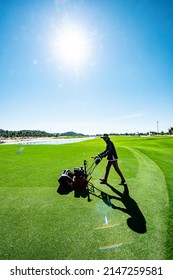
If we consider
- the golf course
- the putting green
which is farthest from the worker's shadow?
the putting green

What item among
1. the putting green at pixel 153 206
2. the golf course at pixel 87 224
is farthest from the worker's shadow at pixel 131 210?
the putting green at pixel 153 206

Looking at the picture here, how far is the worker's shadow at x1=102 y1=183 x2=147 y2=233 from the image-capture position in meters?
4.96

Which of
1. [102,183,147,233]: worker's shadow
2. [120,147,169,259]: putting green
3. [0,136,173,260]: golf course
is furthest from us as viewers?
[102,183,147,233]: worker's shadow

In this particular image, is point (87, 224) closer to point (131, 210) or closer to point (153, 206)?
point (131, 210)

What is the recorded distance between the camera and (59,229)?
15.9 feet

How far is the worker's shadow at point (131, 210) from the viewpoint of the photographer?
16.3 ft

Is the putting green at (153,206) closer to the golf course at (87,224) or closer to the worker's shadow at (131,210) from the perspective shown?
the golf course at (87,224)

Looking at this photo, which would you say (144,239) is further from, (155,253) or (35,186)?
(35,186)

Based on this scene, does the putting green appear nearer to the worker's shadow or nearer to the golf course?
the golf course

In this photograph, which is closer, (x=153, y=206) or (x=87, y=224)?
(x=87, y=224)

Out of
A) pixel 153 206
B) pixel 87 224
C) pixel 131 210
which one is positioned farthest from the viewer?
pixel 153 206

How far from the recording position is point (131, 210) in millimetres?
5977

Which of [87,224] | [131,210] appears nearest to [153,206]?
[131,210]

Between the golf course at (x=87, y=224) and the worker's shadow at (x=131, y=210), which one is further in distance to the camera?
the worker's shadow at (x=131, y=210)
